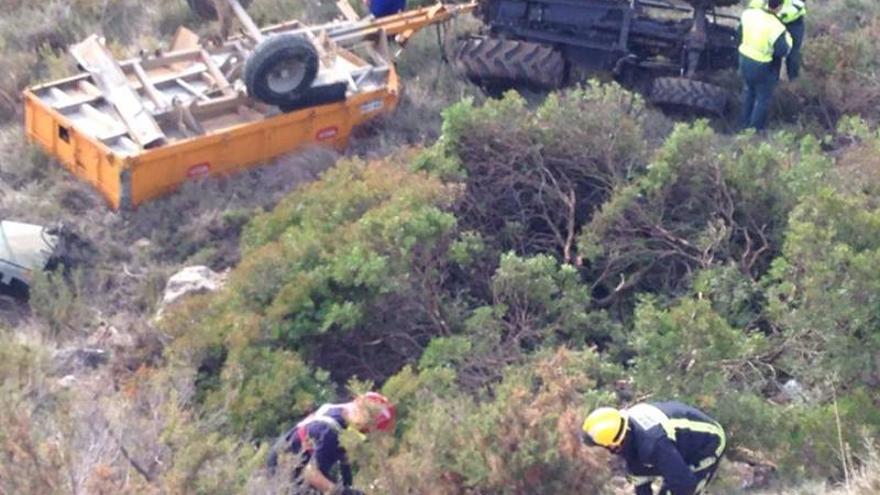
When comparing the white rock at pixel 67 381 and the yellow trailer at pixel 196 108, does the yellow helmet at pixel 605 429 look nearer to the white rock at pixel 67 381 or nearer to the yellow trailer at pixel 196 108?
the white rock at pixel 67 381

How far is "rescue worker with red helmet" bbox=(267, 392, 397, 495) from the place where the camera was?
8.64m

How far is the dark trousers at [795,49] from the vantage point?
1399cm

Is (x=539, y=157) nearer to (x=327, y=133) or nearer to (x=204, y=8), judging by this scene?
(x=327, y=133)

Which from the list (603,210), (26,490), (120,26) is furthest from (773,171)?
(120,26)

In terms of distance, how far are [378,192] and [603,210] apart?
5.62ft

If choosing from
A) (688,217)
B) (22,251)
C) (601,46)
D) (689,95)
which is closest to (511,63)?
(601,46)

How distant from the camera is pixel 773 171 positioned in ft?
38.9

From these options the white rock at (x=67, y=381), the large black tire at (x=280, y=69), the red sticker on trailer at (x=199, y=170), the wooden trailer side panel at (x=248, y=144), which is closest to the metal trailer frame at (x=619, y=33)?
the wooden trailer side panel at (x=248, y=144)

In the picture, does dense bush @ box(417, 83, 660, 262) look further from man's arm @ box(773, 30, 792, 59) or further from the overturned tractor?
the overturned tractor

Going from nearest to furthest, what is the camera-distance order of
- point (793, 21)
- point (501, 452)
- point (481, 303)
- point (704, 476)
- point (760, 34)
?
point (501, 452) < point (704, 476) < point (481, 303) < point (760, 34) < point (793, 21)

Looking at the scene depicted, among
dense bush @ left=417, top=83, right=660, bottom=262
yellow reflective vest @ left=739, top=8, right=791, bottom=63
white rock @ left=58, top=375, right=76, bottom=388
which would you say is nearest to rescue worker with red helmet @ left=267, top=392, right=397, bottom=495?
white rock @ left=58, top=375, right=76, bottom=388

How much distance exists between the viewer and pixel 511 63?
578 inches

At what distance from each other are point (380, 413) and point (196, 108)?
5.77m

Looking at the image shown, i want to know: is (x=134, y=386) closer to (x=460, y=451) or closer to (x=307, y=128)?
(x=460, y=451)
